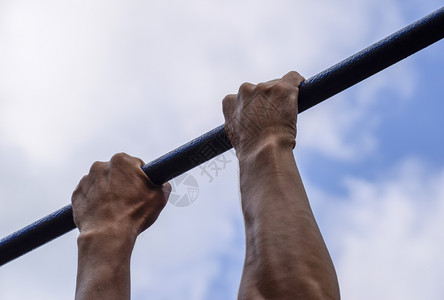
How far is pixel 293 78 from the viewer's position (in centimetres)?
98

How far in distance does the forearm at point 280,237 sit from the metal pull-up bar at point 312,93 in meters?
0.11

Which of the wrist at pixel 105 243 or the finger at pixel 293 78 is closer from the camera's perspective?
the finger at pixel 293 78

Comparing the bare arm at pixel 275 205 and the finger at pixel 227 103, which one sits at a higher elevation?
the finger at pixel 227 103

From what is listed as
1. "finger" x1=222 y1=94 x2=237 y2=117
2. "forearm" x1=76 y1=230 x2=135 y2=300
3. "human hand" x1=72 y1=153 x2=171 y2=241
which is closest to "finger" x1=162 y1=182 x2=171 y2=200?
"human hand" x1=72 y1=153 x2=171 y2=241

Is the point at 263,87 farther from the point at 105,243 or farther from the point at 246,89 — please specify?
the point at 105,243

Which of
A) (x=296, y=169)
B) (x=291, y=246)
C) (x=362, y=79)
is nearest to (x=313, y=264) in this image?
(x=291, y=246)

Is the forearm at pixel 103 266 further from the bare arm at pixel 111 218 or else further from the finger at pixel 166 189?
the finger at pixel 166 189

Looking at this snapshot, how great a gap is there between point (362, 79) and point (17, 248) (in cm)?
69

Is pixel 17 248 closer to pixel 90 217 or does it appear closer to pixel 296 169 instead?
pixel 90 217

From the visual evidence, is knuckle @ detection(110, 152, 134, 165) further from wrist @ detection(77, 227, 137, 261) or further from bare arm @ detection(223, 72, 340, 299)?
bare arm @ detection(223, 72, 340, 299)

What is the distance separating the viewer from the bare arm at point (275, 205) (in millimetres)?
756

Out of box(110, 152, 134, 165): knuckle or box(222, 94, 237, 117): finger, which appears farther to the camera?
box(110, 152, 134, 165): knuckle

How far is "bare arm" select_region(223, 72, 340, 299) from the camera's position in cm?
76

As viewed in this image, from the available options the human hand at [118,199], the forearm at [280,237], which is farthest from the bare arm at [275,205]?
the human hand at [118,199]
